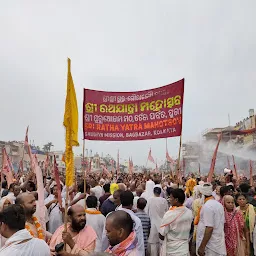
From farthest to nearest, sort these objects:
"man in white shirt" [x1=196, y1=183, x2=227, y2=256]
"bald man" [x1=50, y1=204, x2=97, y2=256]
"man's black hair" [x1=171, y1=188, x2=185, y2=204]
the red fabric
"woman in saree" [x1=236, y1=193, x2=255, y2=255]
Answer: "woman in saree" [x1=236, y1=193, x2=255, y2=255] < the red fabric < "man in white shirt" [x1=196, y1=183, x2=227, y2=256] < "man's black hair" [x1=171, y1=188, x2=185, y2=204] < "bald man" [x1=50, y1=204, x2=97, y2=256]

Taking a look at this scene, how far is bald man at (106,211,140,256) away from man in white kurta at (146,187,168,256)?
11.9 ft

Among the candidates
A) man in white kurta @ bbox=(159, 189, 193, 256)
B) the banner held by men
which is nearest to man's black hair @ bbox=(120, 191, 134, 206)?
man in white kurta @ bbox=(159, 189, 193, 256)

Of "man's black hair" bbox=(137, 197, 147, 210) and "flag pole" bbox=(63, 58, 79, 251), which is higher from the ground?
"flag pole" bbox=(63, 58, 79, 251)

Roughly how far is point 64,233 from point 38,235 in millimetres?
792

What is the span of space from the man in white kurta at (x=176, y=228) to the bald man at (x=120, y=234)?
2.11m

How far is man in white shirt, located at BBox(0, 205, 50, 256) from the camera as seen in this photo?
2869mm

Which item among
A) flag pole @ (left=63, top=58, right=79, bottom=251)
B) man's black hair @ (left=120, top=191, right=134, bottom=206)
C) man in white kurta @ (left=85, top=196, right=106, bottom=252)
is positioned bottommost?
man in white kurta @ (left=85, top=196, right=106, bottom=252)

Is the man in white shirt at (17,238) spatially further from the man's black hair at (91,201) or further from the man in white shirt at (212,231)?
the man in white shirt at (212,231)

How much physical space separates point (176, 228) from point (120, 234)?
227 centimetres

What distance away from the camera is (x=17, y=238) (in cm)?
293

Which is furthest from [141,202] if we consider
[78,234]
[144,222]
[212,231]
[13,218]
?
[13,218]

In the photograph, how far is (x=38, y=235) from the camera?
419cm

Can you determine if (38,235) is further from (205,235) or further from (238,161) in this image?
(238,161)

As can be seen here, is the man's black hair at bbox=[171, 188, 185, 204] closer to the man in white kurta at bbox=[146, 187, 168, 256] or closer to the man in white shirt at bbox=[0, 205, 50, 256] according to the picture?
the man in white kurta at bbox=[146, 187, 168, 256]
